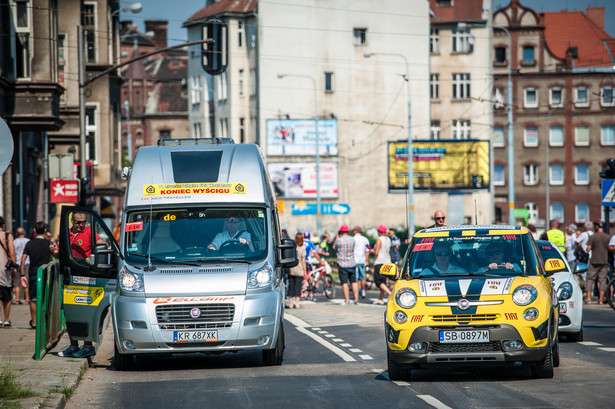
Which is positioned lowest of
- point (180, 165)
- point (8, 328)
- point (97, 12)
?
point (8, 328)

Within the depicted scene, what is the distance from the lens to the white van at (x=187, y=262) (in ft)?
44.3

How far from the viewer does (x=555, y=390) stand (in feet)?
36.6

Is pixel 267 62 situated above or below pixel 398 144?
above

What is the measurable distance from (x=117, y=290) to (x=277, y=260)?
2.04 meters

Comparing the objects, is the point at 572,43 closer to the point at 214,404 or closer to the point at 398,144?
the point at 398,144

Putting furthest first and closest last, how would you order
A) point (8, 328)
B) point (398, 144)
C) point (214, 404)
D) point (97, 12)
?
point (398, 144) → point (97, 12) → point (8, 328) → point (214, 404)

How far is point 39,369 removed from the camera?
13.3 m

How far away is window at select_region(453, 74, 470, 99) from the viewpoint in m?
83.4

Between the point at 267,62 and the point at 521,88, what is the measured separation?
26.3 meters

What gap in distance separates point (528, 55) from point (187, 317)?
82792 millimetres

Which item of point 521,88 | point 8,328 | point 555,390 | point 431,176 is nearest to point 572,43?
point 521,88

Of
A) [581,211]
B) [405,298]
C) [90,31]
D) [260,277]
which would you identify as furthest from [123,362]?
[581,211]

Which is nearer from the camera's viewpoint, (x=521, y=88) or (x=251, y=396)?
(x=251, y=396)


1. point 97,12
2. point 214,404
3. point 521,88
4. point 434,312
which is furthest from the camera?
point 521,88
